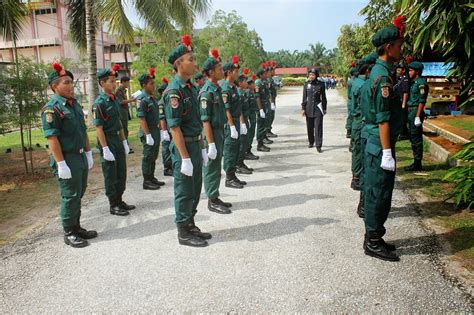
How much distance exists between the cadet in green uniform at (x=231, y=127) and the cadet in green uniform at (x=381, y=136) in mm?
2791

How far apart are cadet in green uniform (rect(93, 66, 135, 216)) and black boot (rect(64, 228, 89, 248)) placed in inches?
36.2

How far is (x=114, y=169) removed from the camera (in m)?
5.05

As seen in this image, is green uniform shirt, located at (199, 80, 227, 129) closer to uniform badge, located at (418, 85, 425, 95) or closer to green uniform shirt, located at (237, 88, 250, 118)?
green uniform shirt, located at (237, 88, 250, 118)

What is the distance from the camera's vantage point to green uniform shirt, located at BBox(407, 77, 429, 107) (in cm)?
657

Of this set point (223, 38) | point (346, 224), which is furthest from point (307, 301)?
point (223, 38)

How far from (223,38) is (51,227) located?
27355 mm

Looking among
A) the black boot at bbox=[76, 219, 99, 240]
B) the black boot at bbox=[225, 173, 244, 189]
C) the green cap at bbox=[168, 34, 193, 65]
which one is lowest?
the black boot at bbox=[76, 219, 99, 240]

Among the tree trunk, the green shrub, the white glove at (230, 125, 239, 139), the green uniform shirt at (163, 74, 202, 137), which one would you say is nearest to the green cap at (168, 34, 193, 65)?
the green uniform shirt at (163, 74, 202, 137)

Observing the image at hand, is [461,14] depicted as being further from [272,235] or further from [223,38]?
[223,38]

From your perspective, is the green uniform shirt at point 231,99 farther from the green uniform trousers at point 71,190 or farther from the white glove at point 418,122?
the white glove at point 418,122

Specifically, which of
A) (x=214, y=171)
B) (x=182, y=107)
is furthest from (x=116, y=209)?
(x=182, y=107)

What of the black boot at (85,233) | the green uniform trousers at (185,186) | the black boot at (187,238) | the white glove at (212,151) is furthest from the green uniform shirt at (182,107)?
the black boot at (85,233)

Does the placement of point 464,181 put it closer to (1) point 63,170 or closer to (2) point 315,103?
(2) point 315,103

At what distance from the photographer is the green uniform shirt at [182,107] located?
3834mm
